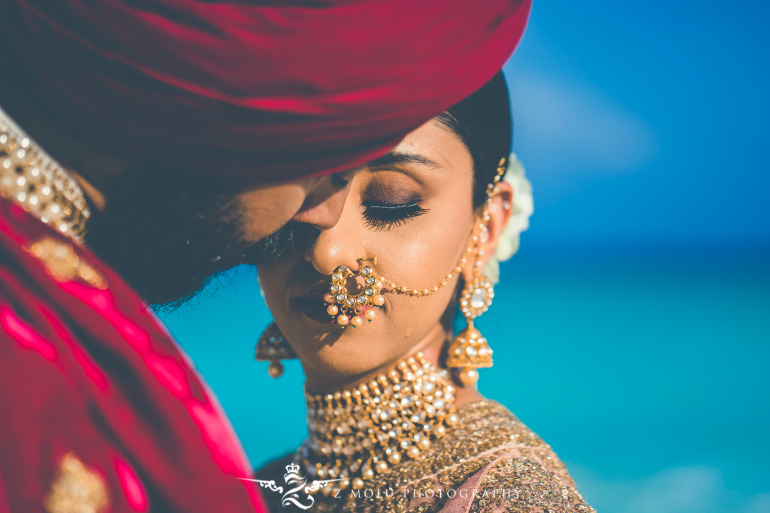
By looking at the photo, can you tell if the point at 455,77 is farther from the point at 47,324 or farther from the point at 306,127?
the point at 47,324

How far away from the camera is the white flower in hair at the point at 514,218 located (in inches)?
51.3

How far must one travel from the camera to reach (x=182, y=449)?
20.0 inches

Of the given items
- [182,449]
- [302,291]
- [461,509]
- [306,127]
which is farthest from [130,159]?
[461,509]

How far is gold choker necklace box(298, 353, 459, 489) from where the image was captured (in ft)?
3.53

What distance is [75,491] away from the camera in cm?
46

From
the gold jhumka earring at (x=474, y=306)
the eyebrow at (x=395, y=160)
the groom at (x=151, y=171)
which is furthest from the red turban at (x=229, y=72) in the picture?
the gold jhumka earring at (x=474, y=306)

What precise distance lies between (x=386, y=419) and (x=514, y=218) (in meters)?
0.56

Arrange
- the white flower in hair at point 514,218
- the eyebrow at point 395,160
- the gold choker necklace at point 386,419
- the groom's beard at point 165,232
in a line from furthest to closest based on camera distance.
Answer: the white flower in hair at point 514,218, the gold choker necklace at point 386,419, the eyebrow at point 395,160, the groom's beard at point 165,232

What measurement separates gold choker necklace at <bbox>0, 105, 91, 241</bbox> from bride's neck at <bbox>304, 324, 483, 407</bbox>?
0.59 meters

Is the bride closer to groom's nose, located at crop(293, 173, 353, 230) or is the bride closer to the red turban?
groom's nose, located at crop(293, 173, 353, 230)

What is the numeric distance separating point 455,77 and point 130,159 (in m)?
0.39

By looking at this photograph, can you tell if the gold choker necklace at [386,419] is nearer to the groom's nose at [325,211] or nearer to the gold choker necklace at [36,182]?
the groom's nose at [325,211]

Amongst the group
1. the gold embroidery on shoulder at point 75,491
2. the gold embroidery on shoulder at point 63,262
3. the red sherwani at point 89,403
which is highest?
the gold embroidery on shoulder at point 63,262

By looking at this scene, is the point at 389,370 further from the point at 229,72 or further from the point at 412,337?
the point at 229,72
